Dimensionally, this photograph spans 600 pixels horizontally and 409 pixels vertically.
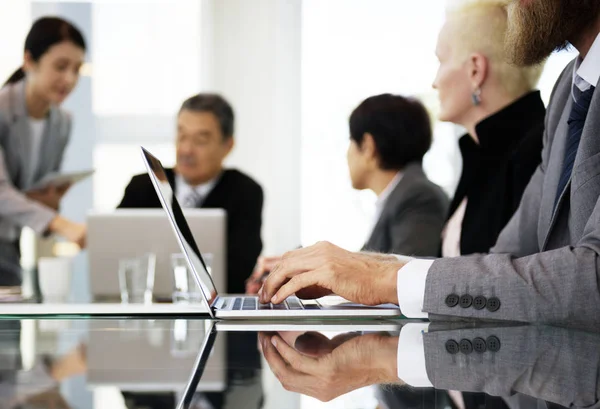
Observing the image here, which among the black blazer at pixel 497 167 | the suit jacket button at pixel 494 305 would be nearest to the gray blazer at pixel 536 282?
the suit jacket button at pixel 494 305

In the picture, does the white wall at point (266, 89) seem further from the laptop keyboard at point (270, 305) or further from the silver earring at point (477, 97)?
the laptop keyboard at point (270, 305)

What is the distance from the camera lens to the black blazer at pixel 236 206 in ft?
13.9

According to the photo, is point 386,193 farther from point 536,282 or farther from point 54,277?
point 536,282

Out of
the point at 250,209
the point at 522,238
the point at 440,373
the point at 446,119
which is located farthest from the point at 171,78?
the point at 440,373

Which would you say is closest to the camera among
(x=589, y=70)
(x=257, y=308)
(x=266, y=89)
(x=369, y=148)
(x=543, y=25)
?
(x=257, y=308)

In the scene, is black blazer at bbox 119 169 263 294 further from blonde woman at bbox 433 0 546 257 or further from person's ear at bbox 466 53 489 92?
person's ear at bbox 466 53 489 92

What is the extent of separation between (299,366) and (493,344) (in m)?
0.27

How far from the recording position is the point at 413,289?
3.87 feet

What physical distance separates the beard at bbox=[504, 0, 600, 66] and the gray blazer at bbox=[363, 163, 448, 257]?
1.19 m

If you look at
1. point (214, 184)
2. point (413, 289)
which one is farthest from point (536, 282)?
point (214, 184)

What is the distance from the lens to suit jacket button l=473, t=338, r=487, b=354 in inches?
34.3

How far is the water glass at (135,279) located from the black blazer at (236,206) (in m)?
2.09

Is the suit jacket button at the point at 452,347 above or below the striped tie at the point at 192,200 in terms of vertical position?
below

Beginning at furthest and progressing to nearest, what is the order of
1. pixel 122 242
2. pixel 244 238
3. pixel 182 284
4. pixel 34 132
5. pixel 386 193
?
pixel 34 132, pixel 244 238, pixel 386 193, pixel 122 242, pixel 182 284
